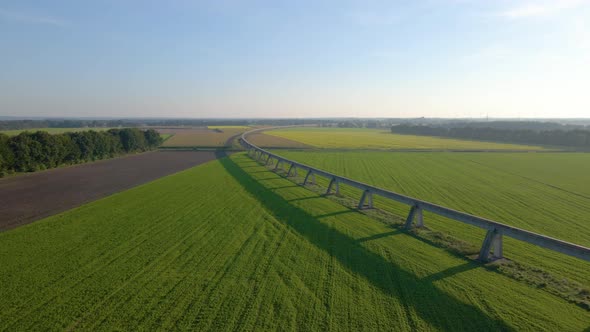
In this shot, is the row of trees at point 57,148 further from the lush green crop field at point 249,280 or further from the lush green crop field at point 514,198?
the lush green crop field at point 514,198

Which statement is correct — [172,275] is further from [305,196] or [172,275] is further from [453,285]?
[305,196]

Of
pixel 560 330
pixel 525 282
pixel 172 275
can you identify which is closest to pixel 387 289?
pixel 560 330

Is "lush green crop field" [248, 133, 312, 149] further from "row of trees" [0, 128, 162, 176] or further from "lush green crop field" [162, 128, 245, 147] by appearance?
"row of trees" [0, 128, 162, 176]

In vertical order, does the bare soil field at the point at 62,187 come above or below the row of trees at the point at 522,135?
below

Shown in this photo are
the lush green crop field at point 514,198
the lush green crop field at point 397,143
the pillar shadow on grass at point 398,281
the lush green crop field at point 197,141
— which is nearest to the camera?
the pillar shadow on grass at point 398,281

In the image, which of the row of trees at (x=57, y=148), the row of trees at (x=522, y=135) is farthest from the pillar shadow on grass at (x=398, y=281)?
the row of trees at (x=522, y=135)

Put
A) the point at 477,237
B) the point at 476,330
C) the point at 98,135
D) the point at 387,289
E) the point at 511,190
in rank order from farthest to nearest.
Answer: the point at 98,135
the point at 511,190
the point at 477,237
the point at 387,289
the point at 476,330
